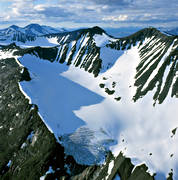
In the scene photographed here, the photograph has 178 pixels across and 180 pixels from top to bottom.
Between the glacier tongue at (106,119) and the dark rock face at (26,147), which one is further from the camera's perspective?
the glacier tongue at (106,119)

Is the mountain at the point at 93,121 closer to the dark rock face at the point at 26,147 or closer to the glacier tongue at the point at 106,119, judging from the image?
the dark rock face at the point at 26,147

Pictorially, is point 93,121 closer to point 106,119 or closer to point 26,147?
point 106,119

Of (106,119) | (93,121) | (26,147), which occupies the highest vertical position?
(106,119)

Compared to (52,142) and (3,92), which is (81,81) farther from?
(52,142)

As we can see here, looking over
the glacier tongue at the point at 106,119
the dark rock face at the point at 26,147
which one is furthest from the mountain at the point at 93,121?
the glacier tongue at the point at 106,119

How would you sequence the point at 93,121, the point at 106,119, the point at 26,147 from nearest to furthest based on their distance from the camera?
the point at 26,147, the point at 93,121, the point at 106,119

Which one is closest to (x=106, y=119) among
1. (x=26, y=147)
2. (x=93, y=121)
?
(x=93, y=121)

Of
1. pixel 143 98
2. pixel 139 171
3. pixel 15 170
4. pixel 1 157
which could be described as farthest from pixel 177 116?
pixel 1 157

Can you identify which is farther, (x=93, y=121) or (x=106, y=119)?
(x=106, y=119)
